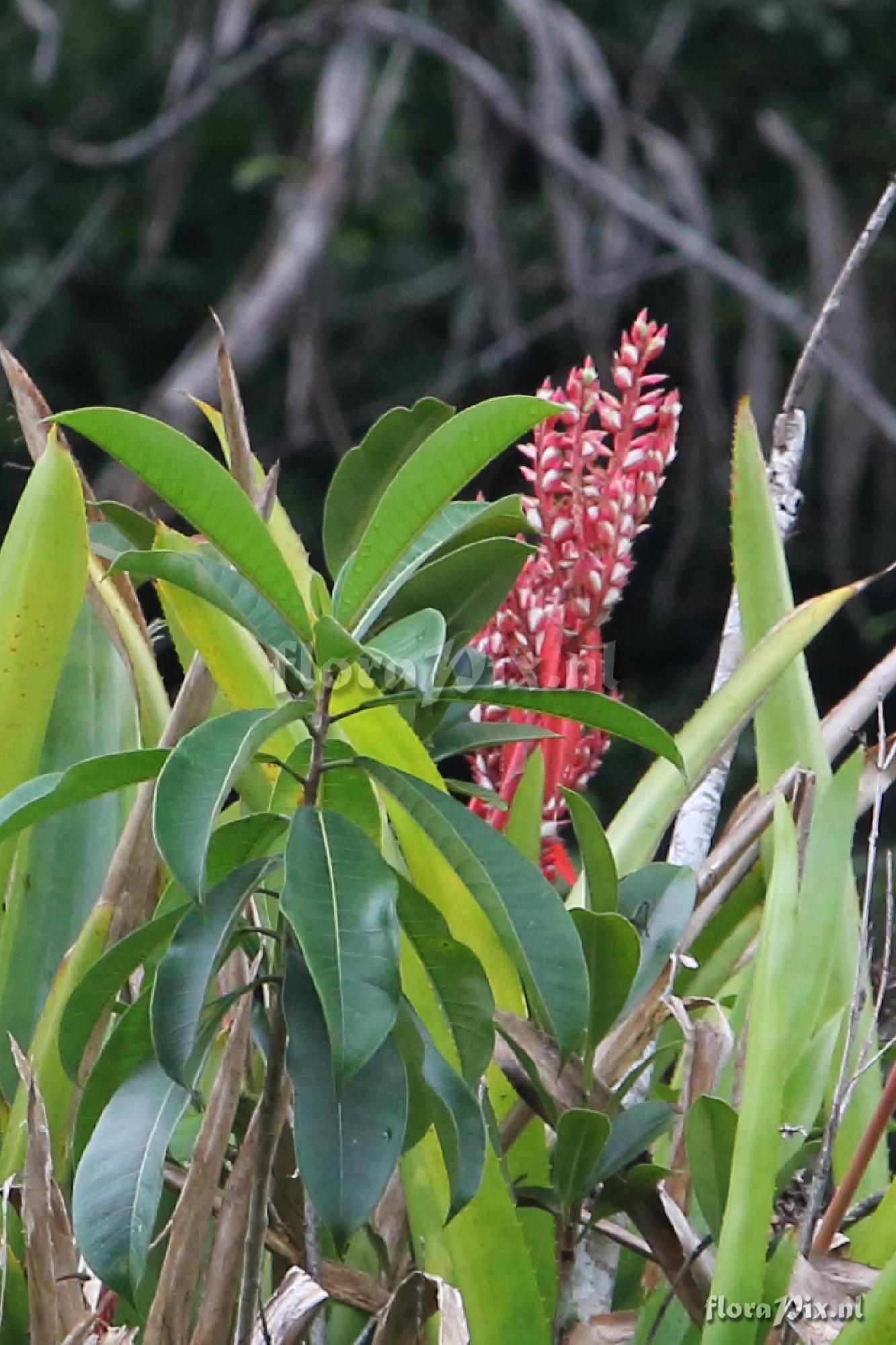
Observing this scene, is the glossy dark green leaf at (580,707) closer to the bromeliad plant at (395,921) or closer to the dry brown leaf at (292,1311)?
the bromeliad plant at (395,921)

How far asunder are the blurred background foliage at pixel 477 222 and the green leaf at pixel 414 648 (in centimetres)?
230

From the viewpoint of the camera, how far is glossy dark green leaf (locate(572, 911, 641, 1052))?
594 millimetres

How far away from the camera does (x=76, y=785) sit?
50 cm

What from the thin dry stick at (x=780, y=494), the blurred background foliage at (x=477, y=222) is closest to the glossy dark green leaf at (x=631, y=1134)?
the thin dry stick at (x=780, y=494)

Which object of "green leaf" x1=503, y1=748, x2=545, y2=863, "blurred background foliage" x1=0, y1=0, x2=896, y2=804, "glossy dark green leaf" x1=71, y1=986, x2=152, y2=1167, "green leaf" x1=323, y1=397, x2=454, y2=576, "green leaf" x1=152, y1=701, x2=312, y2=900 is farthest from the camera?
"blurred background foliage" x1=0, y1=0, x2=896, y2=804

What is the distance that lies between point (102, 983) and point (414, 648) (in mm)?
168

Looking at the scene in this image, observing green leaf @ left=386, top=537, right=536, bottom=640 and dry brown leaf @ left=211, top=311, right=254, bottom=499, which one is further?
dry brown leaf @ left=211, top=311, right=254, bottom=499

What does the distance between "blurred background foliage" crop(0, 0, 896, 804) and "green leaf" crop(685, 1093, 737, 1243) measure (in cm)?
217

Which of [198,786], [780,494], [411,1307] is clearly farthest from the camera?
[780,494]

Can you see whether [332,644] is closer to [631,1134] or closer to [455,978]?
[455,978]

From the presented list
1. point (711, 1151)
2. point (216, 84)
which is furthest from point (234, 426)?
point (216, 84)

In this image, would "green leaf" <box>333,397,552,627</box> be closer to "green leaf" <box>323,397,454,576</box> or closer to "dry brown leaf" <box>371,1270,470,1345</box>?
"green leaf" <box>323,397,454,576</box>

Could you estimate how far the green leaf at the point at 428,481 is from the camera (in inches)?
19.6

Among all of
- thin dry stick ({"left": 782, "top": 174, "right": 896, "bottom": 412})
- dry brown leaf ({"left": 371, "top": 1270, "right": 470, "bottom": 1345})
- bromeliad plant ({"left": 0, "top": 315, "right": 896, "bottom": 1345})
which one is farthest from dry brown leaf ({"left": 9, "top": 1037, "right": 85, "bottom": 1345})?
thin dry stick ({"left": 782, "top": 174, "right": 896, "bottom": 412})
